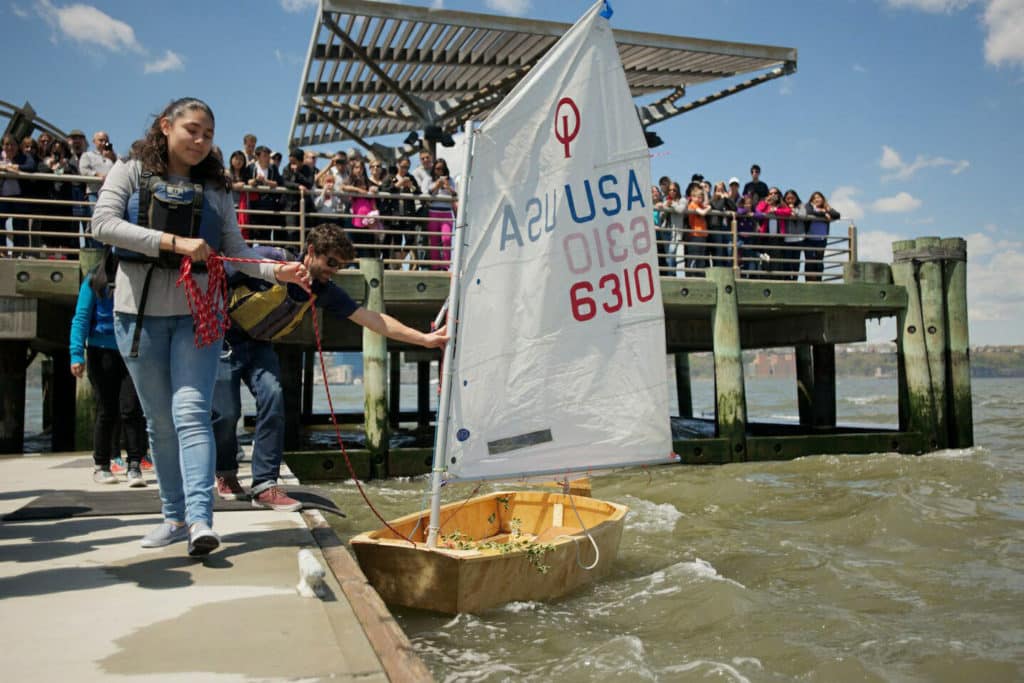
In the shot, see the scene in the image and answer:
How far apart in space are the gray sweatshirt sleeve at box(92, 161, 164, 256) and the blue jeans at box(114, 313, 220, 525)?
336 millimetres

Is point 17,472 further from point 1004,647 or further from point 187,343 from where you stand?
point 1004,647

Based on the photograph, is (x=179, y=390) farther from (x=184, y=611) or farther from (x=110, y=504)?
(x=110, y=504)

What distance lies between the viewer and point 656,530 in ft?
27.6

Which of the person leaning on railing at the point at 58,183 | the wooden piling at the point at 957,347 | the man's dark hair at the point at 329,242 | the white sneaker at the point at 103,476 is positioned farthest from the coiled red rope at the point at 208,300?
the wooden piling at the point at 957,347

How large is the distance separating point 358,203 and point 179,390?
8.70 meters

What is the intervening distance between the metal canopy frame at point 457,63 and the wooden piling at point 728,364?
3020mm

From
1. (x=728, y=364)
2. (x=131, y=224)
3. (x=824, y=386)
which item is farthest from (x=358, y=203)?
(x=824, y=386)

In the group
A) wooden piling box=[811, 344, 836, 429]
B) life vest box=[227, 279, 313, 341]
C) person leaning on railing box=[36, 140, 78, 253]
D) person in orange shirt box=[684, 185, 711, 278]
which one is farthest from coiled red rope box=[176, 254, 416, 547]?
wooden piling box=[811, 344, 836, 429]

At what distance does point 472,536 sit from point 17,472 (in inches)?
156

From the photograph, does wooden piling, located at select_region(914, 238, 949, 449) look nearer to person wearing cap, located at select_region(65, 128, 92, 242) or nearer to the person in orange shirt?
the person in orange shirt

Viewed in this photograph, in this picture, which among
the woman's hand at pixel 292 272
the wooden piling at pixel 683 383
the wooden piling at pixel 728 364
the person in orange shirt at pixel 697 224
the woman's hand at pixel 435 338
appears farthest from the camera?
the wooden piling at pixel 683 383

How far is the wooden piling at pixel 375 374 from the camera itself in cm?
1111

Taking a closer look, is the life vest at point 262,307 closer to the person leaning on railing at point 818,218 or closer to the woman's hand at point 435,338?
the woman's hand at point 435,338

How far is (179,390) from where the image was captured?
366 centimetres
